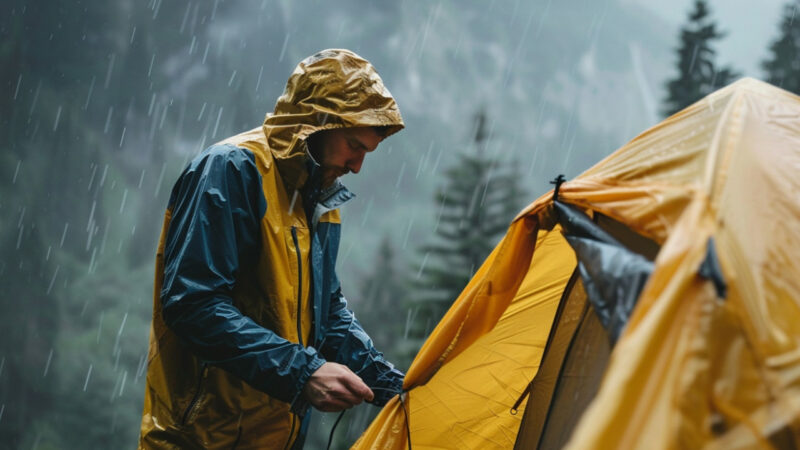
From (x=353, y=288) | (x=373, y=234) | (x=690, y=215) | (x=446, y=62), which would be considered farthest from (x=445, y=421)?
(x=446, y=62)

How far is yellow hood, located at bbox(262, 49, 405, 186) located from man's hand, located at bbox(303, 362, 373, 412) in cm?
76

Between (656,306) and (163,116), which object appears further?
(163,116)

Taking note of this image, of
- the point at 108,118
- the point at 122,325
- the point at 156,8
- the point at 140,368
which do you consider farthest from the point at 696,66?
the point at 156,8

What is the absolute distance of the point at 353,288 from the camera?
244ft

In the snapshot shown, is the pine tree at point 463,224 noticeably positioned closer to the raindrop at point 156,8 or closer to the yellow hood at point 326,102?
the yellow hood at point 326,102

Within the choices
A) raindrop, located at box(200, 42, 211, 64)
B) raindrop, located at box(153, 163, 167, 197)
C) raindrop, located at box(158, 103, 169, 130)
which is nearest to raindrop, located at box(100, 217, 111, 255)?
raindrop, located at box(153, 163, 167, 197)

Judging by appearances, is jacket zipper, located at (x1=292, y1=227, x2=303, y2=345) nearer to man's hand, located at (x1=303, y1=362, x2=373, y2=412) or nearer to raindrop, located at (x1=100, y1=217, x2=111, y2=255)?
man's hand, located at (x1=303, y1=362, x2=373, y2=412)

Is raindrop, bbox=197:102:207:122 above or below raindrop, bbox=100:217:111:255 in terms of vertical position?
above

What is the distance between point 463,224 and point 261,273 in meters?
19.7

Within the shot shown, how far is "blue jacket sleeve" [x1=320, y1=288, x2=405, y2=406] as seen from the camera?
307 cm

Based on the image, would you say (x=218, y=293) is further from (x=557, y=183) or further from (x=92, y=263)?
(x=92, y=263)

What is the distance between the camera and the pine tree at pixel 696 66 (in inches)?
825

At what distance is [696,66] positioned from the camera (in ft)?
69.1

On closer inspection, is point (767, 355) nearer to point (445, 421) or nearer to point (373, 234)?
point (445, 421)
